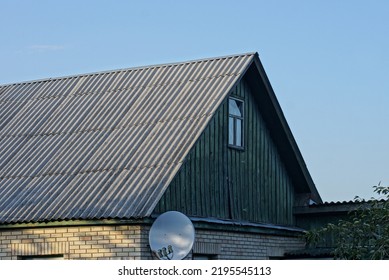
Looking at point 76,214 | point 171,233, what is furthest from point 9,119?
point 171,233

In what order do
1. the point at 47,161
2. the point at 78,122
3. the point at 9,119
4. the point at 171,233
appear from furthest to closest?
the point at 9,119, the point at 78,122, the point at 47,161, the point at 171,233

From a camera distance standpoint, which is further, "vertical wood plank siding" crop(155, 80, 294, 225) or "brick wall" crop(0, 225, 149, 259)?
"vertical wood plank siding" crop(155, 80, 294, 225)

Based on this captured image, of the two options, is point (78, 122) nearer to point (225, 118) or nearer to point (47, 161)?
point (47, 161)

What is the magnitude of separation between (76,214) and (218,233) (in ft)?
11.1

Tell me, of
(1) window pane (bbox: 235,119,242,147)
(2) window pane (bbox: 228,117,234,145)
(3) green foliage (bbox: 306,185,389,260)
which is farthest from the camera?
(1) window pane (bbox: 235,119,242,147)

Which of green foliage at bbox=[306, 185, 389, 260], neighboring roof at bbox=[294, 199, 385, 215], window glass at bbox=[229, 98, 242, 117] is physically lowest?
green foliage at bbox=[306, 185, 389, 260]

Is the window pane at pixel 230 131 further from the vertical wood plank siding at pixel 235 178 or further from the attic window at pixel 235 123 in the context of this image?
the vertical wood plank siding at pixel 235 178

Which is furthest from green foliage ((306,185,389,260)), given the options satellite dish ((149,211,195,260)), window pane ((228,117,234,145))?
window pane ((228,117,234,145))

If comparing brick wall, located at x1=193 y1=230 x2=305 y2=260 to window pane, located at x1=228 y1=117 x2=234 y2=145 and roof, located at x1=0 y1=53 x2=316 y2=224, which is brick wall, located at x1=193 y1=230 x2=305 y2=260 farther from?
window pane, located at x1=228 y1=117 x2=234 y2=145

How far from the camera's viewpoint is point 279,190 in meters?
23.5

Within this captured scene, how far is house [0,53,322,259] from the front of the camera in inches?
734

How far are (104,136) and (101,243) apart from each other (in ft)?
12.0

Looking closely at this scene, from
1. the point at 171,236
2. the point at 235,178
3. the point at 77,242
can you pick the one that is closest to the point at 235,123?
the point at 235,178

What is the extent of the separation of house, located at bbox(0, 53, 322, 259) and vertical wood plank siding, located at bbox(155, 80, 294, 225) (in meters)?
0.03
